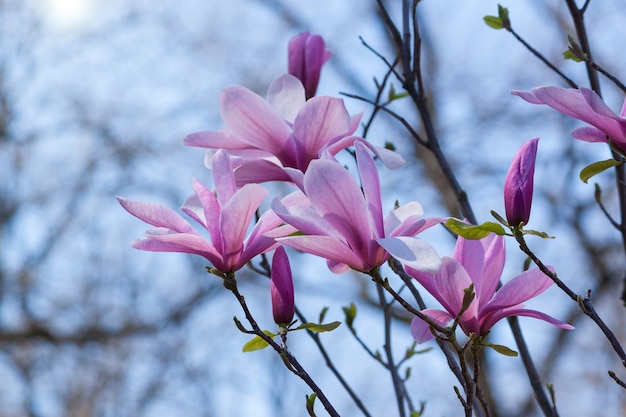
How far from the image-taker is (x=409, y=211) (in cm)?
75

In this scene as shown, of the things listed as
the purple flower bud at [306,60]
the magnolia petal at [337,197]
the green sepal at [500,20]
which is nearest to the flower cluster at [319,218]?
the magnolia petal at [337,197]

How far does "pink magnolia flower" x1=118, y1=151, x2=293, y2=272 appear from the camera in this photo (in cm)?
76

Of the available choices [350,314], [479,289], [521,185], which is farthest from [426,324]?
[350,314]

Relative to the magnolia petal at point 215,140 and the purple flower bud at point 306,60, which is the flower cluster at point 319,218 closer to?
the magnolia petal at point 215,140

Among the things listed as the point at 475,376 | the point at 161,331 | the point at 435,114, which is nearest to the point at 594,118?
the point at 475,376

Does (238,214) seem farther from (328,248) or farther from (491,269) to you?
(491,269)

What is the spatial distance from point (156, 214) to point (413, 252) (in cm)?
29

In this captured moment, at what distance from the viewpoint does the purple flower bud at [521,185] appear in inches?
28.9

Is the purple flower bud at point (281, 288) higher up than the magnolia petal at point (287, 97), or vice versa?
the magnolia petal at point (287, 97)

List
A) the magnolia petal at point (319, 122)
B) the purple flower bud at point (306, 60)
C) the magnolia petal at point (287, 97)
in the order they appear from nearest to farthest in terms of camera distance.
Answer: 1. the magnolia petal at point (319, 122)
2. the magnolia petal at point (287, 97)
3. the purple flower bud at point (306, 60)

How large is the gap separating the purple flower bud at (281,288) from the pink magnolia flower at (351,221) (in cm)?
8

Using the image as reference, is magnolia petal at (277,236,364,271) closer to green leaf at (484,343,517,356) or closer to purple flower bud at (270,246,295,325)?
purple flower bud at (270,246,295,325)

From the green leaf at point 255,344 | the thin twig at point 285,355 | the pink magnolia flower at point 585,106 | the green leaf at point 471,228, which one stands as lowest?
the green leaf at point 255,344

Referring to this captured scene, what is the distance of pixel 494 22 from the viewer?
1314mm
